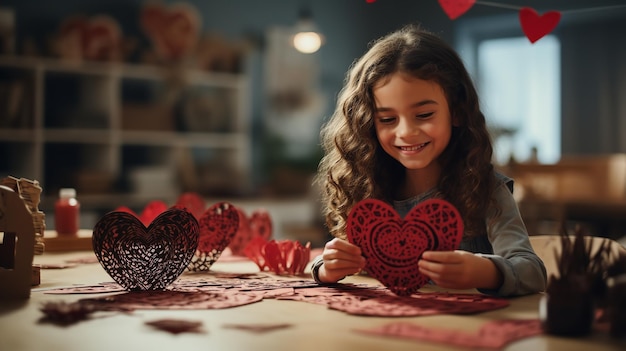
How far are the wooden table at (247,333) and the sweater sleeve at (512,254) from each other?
67 mm

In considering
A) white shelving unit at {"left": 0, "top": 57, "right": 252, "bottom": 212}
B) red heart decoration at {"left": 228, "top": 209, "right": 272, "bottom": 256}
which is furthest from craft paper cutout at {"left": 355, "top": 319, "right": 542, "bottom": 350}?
white shelving unit at {"left": 0, "top": 57, "right": 252, "bottom": 212}

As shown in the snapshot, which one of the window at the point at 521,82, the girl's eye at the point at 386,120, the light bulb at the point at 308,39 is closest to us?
the girl's eye at the point at 386,120

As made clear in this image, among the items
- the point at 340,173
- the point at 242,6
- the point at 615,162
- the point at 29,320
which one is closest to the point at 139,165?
the point at 242,6

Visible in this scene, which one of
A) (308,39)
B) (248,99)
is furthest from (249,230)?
(248,99)

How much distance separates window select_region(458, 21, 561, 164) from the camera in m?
7.46

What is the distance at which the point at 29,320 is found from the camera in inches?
40.8

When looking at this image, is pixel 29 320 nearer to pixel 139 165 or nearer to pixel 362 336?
pixel 362 336

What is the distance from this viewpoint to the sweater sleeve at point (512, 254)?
125 cm

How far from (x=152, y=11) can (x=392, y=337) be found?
5.42m

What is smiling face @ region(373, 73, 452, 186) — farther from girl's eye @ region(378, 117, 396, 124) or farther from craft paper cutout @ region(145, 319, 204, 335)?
craft paper cutout @ region(145, 319, 204, 335)

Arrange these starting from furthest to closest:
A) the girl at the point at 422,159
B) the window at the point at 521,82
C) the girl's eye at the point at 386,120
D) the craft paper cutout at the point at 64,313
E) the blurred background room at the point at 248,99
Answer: the window at the point at 521,82, the blurred background room at the point at 248,99, the girl's eye at the point at 386,120, the girl at the point at 422,159, the craft paper cutout at the point at 64,313

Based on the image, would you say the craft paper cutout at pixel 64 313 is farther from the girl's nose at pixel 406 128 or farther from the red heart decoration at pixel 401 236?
the girl's nose at pixel 406 128

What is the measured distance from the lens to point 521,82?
7.59 metres

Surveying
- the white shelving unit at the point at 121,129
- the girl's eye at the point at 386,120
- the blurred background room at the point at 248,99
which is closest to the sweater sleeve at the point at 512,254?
the girl's eye at the point at 386,120
